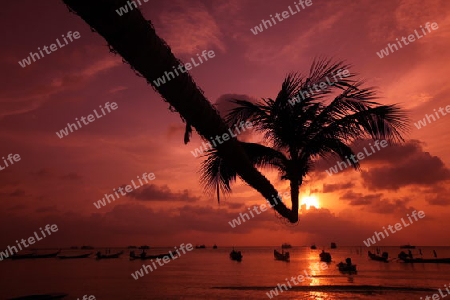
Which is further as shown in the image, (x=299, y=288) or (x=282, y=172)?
(x=299, y=288)

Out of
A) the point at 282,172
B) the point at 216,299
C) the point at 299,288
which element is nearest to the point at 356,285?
the point at 299,288

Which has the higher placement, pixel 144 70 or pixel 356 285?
pixel 144 70

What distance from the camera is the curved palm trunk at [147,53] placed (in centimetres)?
126

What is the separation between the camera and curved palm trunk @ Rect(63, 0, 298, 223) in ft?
4.13

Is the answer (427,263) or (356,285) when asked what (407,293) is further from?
(427,263)

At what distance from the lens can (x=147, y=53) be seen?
144 centimetres

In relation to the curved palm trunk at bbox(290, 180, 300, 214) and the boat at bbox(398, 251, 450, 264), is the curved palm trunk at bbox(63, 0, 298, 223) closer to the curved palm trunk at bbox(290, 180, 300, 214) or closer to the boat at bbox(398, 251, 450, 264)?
the curved palm trunk at bbox(290, 180, 300, 214)

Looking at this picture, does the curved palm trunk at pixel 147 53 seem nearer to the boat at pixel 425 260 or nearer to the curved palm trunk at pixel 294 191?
the curved palm trunk at pixel 294 191

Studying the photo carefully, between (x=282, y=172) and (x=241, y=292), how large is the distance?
3009 centimetres

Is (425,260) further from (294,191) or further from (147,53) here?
(147,53)

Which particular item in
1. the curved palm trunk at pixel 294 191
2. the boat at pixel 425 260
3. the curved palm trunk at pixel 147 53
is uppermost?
the curved palm trunk at pixel 147 53

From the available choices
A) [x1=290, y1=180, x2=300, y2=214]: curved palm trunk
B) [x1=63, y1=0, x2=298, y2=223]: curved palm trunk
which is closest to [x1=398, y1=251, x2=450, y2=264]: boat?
[x1=290, y1=180, x2=300, y2=214]: curved palm trunk

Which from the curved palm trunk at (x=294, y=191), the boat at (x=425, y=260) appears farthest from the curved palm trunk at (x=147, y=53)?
the boat at (x=425, y=260)

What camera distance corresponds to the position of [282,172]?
5613mm
